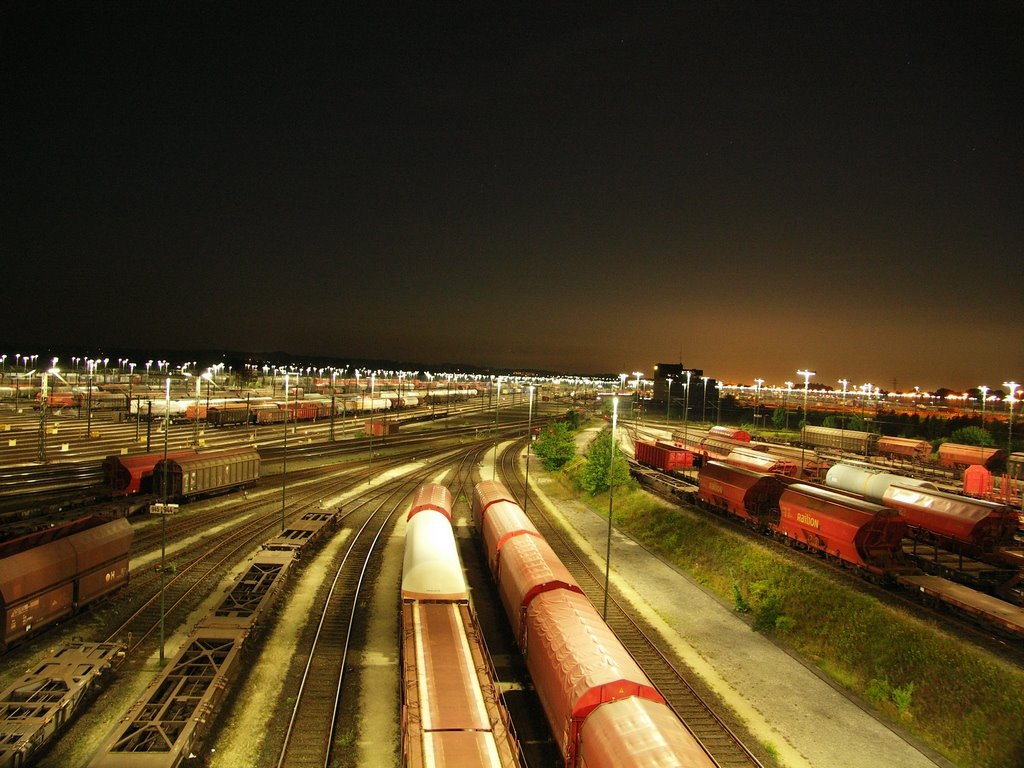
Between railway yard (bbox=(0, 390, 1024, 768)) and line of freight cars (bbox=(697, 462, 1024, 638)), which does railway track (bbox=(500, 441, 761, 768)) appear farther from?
line of freight cars (bbox=(697, 462, 1024, 638))

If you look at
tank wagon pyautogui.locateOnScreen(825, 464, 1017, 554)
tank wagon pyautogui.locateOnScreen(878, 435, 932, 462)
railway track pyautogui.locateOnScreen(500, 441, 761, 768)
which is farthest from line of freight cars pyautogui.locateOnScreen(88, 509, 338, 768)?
tank wagon pyautogui.locateOnScreen(878, 435, 932, 462)

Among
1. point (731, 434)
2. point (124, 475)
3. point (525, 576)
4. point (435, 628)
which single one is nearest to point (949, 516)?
point (525, 576)

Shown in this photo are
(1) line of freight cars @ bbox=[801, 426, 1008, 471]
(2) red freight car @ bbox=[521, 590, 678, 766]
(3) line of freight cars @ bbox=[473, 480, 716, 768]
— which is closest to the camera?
(3) line of freight cars @ bbox=[473, 480, 716, 768]

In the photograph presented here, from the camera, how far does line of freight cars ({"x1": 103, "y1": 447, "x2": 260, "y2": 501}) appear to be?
37.3 metres

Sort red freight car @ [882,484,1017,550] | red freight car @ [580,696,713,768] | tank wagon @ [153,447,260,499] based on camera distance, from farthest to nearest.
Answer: tank wagon @ [153,447,260,499], red freight car @ [882,484,1017,550], red freight car @ [580,696,713,768]

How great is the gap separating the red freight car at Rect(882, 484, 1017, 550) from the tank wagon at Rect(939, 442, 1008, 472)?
26.3 meters

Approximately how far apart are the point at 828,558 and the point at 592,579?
36.4ft

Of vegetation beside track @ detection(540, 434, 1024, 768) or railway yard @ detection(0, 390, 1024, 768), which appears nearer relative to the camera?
railway yard @ detection(0, 390, 1024, 768)

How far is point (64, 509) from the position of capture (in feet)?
109

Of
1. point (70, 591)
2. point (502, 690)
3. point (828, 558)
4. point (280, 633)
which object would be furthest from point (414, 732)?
point (828, 558)

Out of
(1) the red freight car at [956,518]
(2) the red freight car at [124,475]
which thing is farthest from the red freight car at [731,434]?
(2) the red freight car at [124,475]

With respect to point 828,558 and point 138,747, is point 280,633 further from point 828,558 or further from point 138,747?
point 828,558

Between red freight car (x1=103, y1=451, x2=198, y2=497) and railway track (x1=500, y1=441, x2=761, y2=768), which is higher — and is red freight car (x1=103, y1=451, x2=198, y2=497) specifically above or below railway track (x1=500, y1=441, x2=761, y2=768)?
above

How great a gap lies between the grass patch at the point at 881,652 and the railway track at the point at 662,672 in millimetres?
5276
